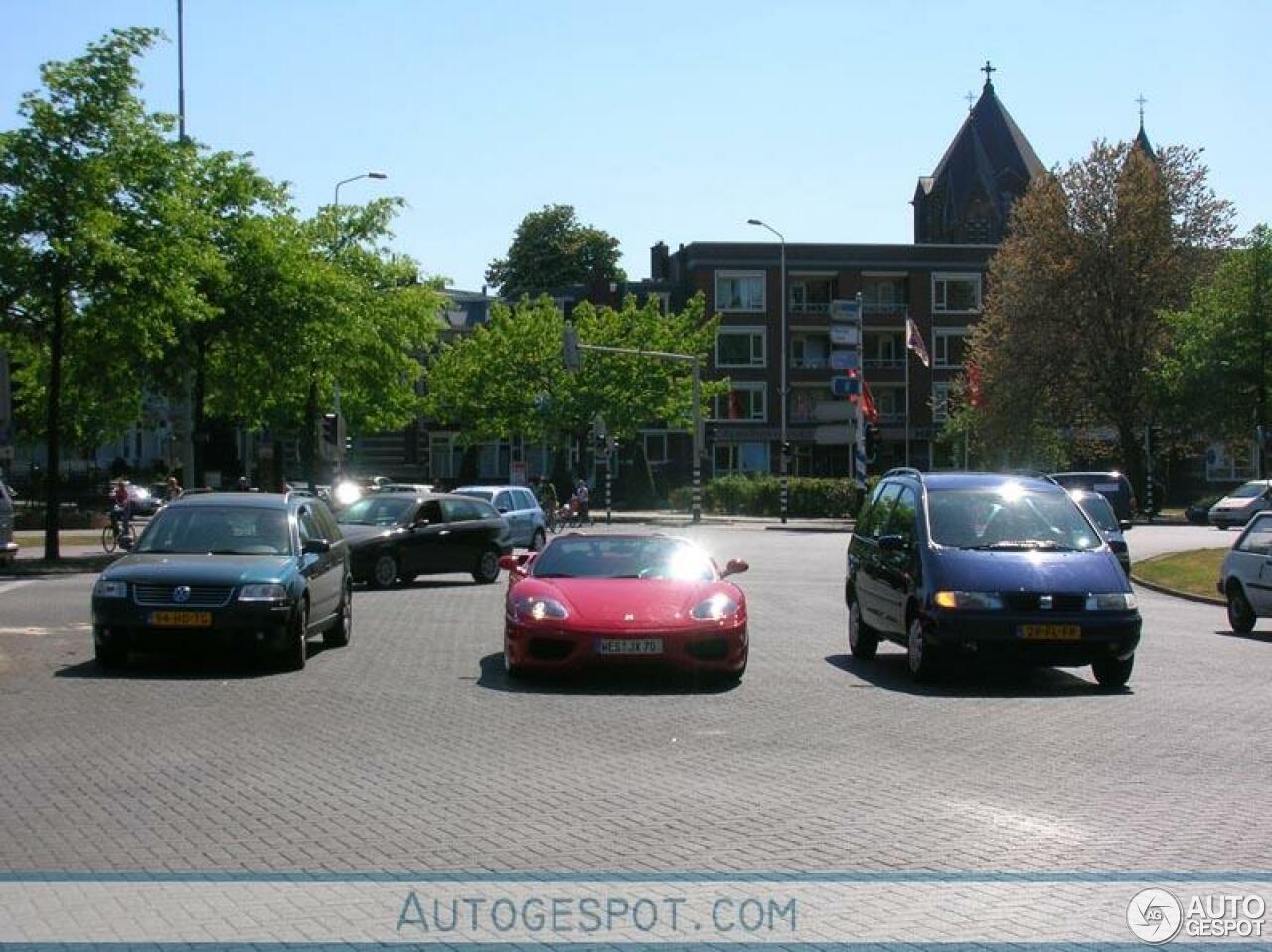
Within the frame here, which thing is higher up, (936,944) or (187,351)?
(187,351)

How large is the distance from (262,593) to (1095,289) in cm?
5409

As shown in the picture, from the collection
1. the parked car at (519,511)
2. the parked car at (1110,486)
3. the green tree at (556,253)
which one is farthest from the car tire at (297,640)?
the green tree at (556,253)

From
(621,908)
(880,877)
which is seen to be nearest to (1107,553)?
(880,877)

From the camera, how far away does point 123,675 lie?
1400 cm

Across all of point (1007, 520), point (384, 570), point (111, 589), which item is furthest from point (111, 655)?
point (384, 570)

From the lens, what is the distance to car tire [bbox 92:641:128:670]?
14219 mm

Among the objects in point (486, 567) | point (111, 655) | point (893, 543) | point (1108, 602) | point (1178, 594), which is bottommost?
point (1178, 594)

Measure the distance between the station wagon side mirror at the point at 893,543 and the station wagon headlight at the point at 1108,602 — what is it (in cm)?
180

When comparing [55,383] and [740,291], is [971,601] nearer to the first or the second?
[55,383]

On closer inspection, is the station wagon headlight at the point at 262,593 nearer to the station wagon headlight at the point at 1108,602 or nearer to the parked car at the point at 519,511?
the station wagon headlight at the point at 1108,602

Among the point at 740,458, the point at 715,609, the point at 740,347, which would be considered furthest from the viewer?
the point at 740,458

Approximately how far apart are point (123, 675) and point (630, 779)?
6597mm

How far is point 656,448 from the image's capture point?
88.9m

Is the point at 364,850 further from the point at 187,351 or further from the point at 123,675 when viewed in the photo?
the point at 187,351
